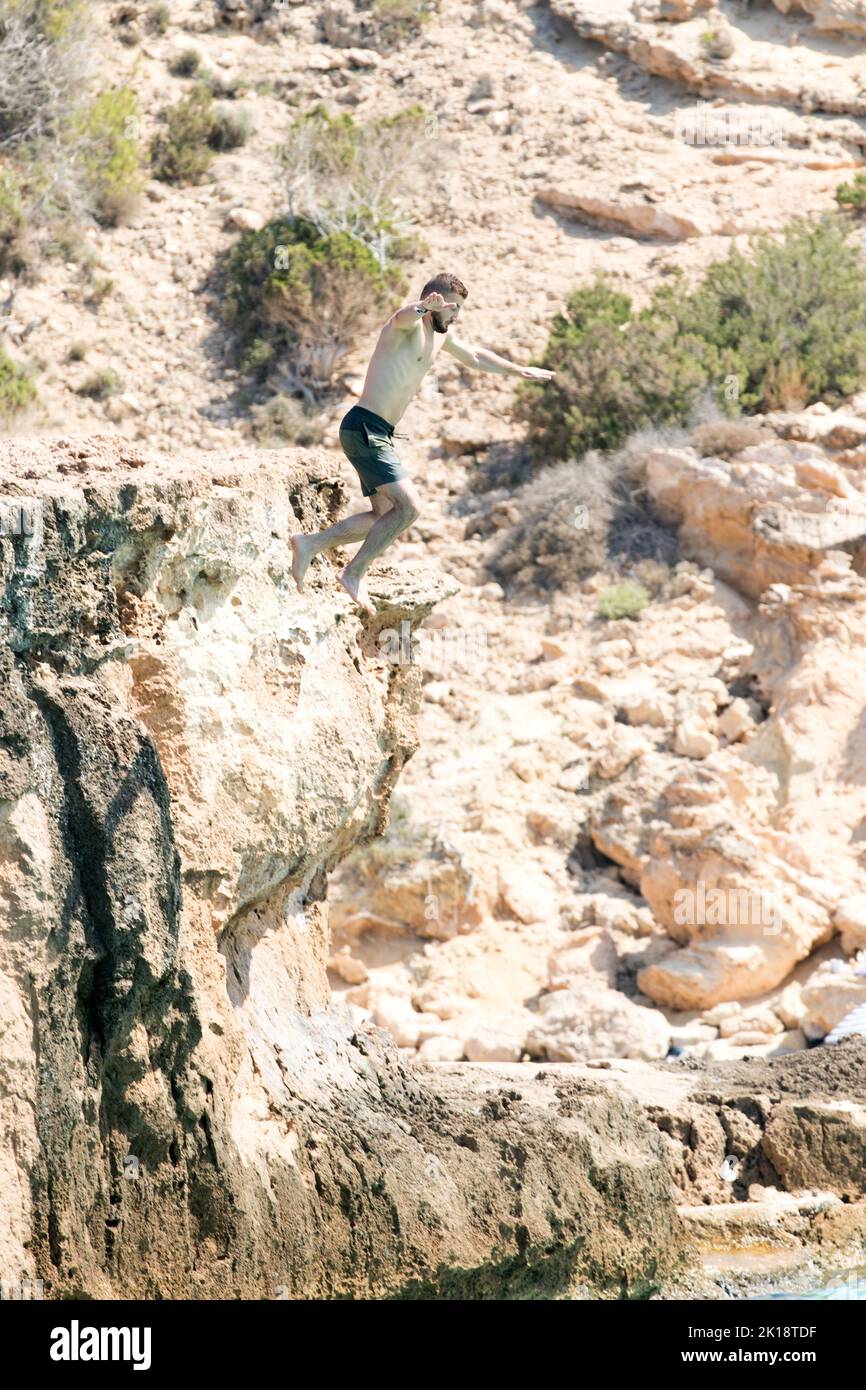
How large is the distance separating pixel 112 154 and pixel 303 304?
3.49 m

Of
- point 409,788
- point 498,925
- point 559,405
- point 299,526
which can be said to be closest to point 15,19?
point 559,405

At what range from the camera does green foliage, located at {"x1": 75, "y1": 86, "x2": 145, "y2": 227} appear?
22.2 meters

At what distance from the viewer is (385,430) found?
901 centimetres

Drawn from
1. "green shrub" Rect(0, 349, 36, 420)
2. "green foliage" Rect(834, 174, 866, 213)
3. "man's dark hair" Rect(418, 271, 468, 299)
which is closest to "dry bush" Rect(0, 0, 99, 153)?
"green shrub" Rect(0, 349, 36, 420)

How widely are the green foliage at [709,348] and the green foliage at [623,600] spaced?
2.22m

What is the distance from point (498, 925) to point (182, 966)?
24.2 feet

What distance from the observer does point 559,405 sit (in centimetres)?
2016

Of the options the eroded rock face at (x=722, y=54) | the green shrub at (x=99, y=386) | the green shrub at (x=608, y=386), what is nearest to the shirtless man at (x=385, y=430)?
the green shrub at (x=608, y=386)

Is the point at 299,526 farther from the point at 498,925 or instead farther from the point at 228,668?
the point at 498,925

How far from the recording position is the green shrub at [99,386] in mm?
20062

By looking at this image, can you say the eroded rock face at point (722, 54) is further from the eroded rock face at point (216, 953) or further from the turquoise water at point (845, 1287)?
the turquoise water at point (845, 1287)

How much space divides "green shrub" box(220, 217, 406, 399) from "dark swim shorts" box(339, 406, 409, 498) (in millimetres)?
12144

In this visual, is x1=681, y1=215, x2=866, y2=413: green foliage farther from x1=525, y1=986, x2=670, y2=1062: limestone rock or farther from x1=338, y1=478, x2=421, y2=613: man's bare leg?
x1=338, y1=478, x2=421, y2=613: man's bare leg

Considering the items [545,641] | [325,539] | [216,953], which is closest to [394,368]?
[325,539]
